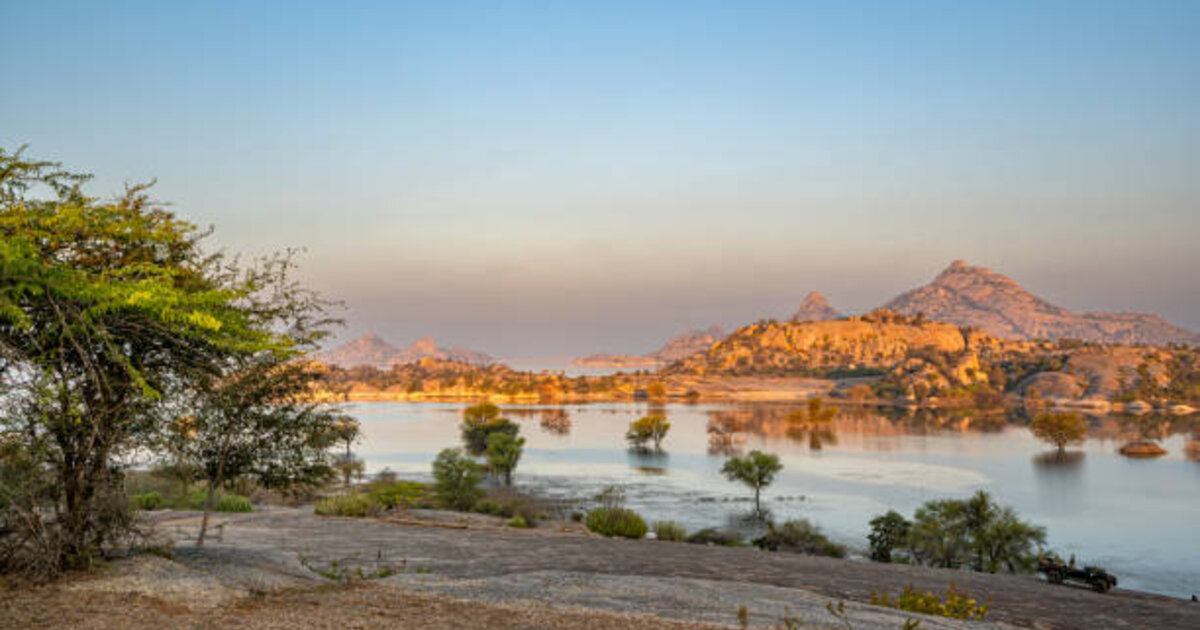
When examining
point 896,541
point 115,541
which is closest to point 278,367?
point 115,541

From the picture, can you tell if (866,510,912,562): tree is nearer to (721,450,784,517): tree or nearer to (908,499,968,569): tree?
(908,499,968,569): tree

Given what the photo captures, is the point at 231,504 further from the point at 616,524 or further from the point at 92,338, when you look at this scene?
the point at 92,338

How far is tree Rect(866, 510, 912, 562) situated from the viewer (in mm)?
36969

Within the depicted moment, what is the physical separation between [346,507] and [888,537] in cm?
2656

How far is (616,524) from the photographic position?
28250 mm

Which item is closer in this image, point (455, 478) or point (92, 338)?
point (92, 338)

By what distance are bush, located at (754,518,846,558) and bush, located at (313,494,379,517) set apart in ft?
61.7

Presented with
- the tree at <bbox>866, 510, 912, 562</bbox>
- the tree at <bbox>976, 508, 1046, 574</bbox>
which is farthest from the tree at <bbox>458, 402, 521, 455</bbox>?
the tree at <bbox>976, 508, 1046, 574</bbox>

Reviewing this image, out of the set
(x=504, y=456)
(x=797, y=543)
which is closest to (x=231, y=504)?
(x=797, y=543)

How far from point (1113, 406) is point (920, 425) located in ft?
279

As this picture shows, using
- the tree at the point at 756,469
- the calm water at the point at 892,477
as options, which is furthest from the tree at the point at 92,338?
the tree at the point at 756,469

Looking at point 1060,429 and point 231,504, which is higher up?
point 231,504

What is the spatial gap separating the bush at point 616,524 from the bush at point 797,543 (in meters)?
9.40

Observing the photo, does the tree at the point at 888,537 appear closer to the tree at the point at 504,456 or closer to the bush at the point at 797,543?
the bush at the point at 797,543
